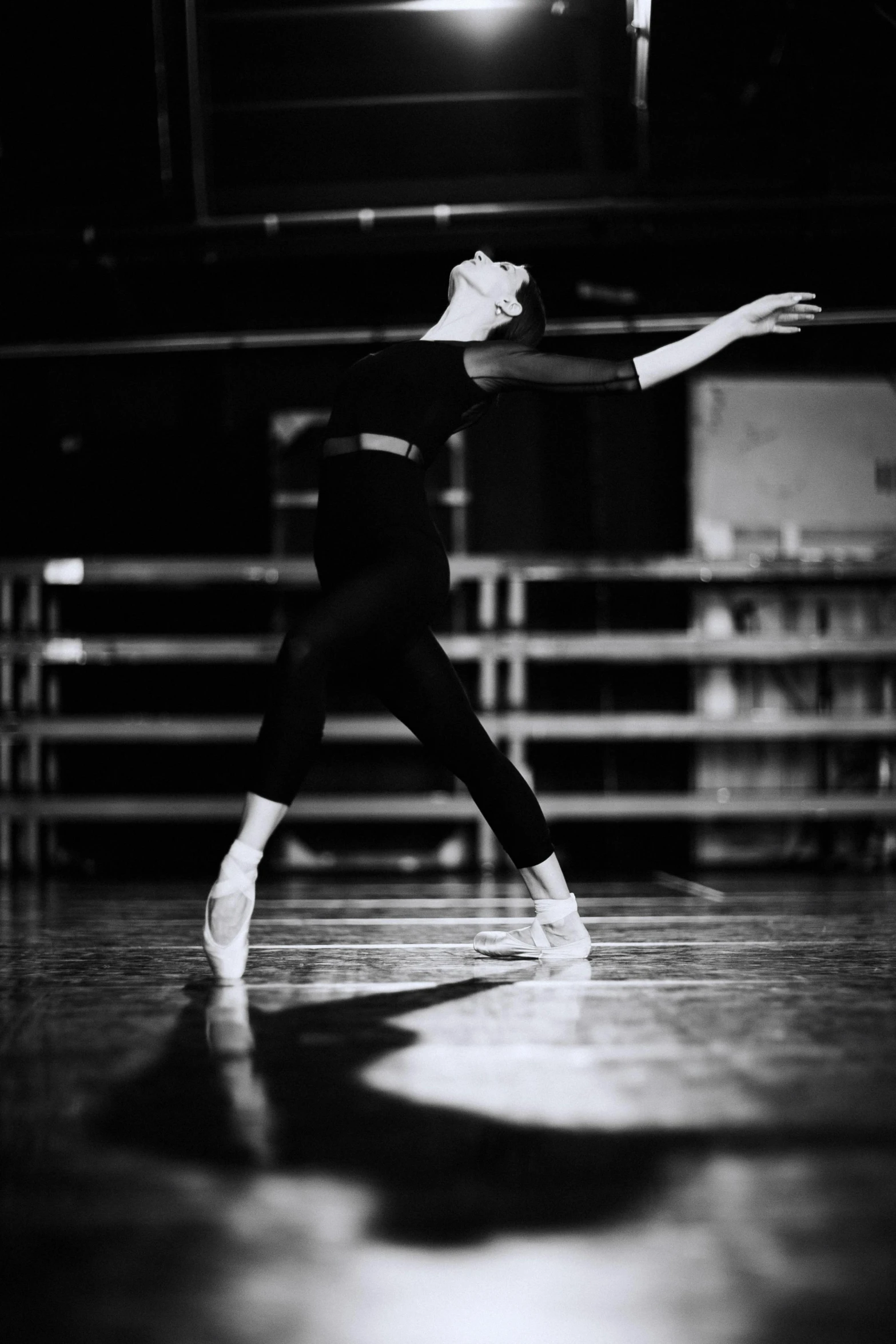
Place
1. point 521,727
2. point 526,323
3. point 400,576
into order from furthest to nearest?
1. point 521,727
2. point 526,323
3. point 400,576

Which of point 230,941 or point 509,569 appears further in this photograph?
point 509,569

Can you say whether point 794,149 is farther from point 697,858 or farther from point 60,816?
point 60,816

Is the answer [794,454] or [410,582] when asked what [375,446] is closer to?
[410,582]

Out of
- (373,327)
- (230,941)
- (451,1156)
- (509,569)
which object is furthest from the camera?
(373,327)

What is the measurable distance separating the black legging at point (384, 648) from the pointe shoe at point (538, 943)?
3.3 inches

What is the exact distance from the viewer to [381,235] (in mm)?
4855

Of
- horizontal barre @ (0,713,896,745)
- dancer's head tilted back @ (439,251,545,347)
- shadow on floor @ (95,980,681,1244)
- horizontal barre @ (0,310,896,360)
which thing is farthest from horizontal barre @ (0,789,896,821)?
shadow on floor @ (95,980,681,1244)

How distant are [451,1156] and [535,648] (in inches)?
142

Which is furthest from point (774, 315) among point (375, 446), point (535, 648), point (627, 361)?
point (535, 648)

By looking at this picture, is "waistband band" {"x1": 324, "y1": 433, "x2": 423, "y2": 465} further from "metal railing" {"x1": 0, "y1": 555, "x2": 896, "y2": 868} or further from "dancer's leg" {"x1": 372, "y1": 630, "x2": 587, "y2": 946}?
"metal railing" {"x1": 0, "y1": 555, "x2": 896, "y2": 868}

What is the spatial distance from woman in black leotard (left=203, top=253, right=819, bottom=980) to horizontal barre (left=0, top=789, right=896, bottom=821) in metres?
2.25

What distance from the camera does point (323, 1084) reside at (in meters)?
1.16

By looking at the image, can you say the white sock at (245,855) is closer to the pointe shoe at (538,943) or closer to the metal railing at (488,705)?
the pointe shoe at (538,943)

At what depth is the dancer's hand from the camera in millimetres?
1921
